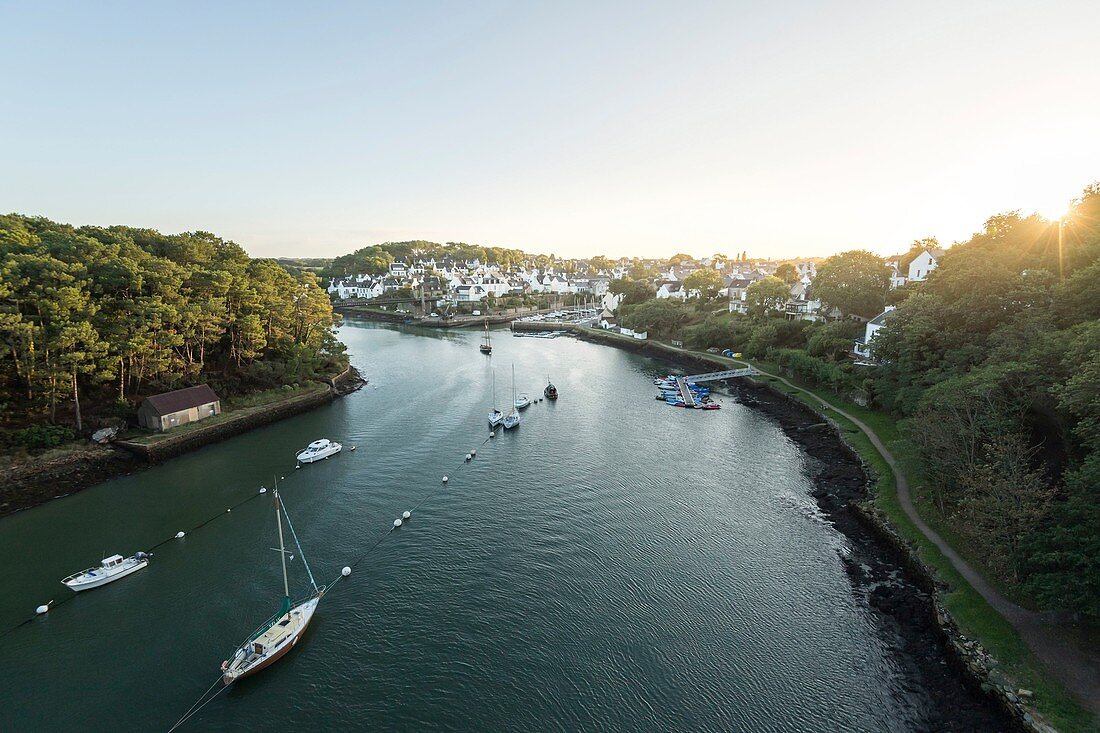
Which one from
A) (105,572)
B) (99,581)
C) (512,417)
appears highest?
(512,417)

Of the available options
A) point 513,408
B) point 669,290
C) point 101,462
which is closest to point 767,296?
point 669,290

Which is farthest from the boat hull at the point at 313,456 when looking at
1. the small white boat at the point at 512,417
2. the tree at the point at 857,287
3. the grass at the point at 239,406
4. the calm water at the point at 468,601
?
the tree at the point at 857,287

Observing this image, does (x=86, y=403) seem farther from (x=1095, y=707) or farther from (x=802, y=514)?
(x=1095, y=707)

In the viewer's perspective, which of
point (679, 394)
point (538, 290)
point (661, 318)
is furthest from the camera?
point (538, 290)

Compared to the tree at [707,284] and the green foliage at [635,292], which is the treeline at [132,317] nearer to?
the green foliage at [635,292]

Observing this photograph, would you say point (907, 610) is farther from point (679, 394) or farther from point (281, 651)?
point (679, 394)

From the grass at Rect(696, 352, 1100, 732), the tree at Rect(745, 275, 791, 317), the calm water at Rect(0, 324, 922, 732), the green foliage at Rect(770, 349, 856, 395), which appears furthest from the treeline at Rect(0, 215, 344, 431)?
the tree at Rect(745, 275, 791, 317)
